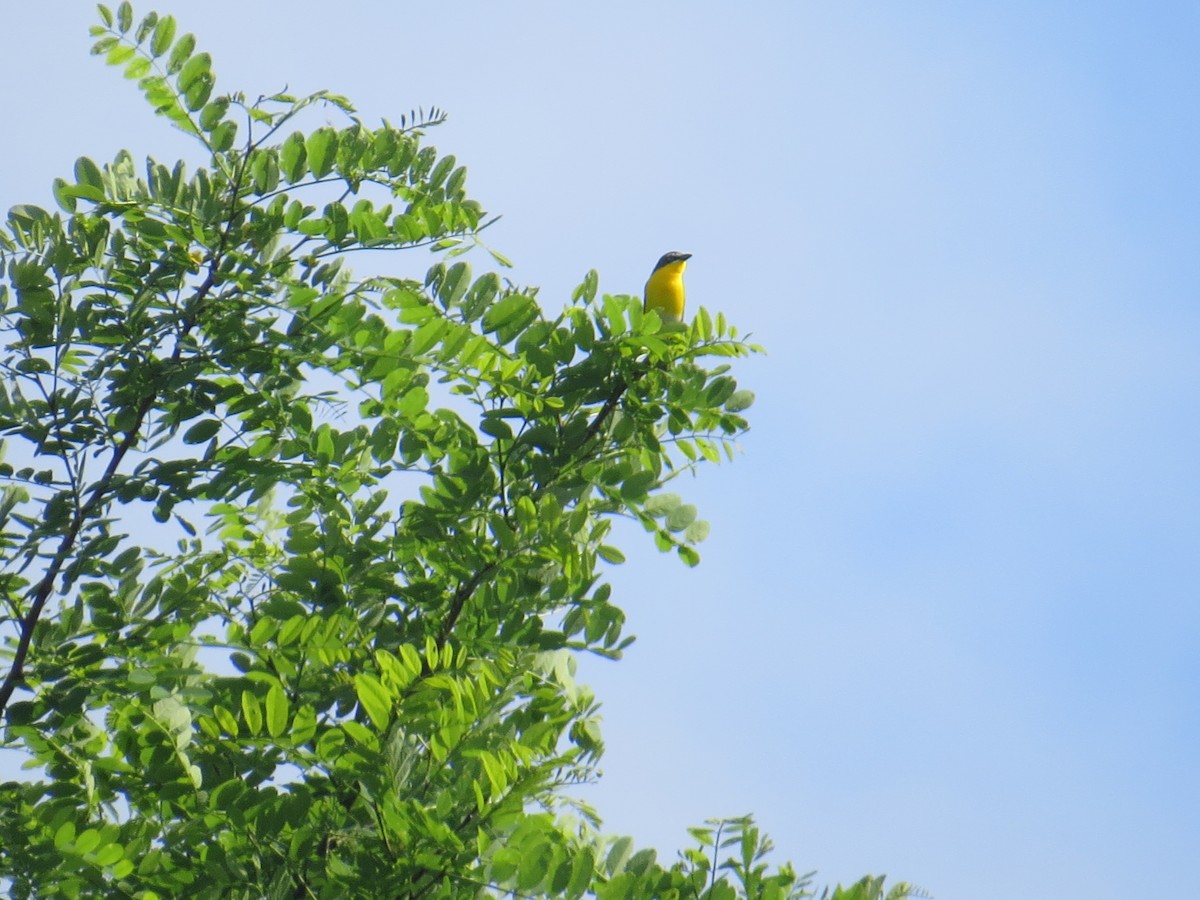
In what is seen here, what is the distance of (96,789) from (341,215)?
1.53 m

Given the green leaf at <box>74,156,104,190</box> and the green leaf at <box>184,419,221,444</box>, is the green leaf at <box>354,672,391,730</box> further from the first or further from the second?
the green leaf at <box>74,156,104,190</box>

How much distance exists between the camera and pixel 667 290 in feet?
20.9

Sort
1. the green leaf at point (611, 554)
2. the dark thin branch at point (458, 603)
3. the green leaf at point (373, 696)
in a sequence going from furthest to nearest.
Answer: the green leaf at point (611, 554) → the dark thin branch at point (458, 603) → the green leaf at point (373, 696)

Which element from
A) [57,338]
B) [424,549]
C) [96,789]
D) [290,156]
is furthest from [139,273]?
[96,789]

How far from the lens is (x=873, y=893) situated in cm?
285

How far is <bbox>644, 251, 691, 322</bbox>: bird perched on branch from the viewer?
6160 millimetres

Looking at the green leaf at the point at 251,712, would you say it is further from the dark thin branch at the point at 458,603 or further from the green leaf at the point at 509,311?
the green leaf at the point at 509,311

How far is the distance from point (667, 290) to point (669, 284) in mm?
104

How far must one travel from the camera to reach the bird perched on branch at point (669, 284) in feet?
20.2

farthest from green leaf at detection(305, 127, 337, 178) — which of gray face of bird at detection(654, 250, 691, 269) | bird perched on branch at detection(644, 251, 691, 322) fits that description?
gray face of bird at detection(654, 250, 691, 269)

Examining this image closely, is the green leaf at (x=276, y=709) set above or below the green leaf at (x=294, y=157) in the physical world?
below

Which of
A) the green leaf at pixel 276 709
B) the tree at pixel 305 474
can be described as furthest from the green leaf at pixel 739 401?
the green leaf at pixel 276 709

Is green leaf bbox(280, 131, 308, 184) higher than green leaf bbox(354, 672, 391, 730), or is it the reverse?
green leaf bbox(280, 131, 308, 184)

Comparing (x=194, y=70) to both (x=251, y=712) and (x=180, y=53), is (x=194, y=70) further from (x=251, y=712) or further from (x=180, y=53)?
(x=251, y=712)
